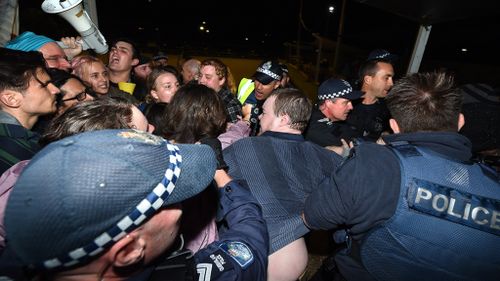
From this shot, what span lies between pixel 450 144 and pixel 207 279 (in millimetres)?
1389

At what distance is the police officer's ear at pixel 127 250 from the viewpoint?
79 cm

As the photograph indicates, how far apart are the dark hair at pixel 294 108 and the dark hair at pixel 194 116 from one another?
50cm

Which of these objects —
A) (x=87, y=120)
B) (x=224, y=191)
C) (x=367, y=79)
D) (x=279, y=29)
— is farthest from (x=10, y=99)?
(x=279, y=29)

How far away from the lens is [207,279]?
1.02 meters

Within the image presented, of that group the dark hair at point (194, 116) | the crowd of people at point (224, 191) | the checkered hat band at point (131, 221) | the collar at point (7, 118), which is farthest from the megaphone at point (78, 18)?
the checkered hat band at point (131, 221)

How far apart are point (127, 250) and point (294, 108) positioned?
1.64 metres

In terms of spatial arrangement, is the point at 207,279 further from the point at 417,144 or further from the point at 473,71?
the point at 473,71

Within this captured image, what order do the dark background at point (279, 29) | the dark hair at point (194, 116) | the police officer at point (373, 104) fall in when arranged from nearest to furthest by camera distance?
the dark hair at point (194, 116) → the police officer at point (373, 104) → the dark background at point (279, 29)

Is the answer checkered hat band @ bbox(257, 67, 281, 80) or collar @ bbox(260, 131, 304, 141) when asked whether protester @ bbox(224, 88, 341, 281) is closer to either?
collar @ bbox(260, 131, 304, 141)

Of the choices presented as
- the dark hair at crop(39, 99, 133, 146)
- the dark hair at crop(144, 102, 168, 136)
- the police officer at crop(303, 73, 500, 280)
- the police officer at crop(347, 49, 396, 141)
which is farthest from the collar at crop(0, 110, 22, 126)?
the police officer at crop(347, 49, 396, 141)

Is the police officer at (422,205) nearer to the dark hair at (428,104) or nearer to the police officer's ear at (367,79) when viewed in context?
the dark hair at (428,104)

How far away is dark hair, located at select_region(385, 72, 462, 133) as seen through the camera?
1.53 meters

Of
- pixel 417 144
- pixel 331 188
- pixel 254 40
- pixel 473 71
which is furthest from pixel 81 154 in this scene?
pixel 254 40

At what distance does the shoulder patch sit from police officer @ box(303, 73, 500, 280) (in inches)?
22.0
